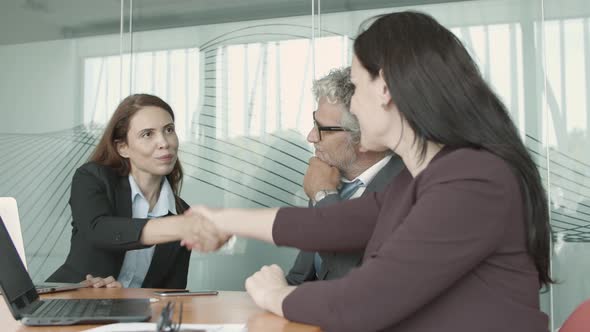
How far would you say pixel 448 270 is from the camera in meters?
1.26

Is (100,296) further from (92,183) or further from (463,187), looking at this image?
(463,187)

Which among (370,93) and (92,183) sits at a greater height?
(370,93)

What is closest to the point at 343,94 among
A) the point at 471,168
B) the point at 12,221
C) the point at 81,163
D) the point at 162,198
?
the point at 162,198

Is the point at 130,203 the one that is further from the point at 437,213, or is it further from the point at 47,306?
the point at 437,213

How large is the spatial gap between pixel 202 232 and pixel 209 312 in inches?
15.2

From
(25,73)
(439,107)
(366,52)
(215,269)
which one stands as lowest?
(215,269)

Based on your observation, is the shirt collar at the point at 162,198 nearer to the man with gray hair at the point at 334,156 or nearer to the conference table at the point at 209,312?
the man with gray hair at the point at 334,156

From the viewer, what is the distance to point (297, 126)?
4484mm

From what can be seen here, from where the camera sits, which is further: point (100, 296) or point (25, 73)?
point (25, 73)

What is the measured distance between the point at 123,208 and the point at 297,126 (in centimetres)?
175

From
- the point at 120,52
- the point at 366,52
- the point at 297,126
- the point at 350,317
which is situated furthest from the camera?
the point at 120,52

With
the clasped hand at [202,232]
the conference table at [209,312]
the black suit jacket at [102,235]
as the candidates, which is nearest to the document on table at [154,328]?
the conference table at [209,312]

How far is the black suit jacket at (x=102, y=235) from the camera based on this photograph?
2.74 meters

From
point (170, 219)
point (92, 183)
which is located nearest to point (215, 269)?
point (92, 183)
